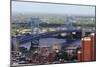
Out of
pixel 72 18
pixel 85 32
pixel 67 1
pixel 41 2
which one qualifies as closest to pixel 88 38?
pixel 85 32

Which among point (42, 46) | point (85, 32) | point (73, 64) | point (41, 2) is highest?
point (41, 2)

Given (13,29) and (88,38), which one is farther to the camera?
(88,38)

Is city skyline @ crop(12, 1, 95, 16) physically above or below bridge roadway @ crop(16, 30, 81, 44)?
above

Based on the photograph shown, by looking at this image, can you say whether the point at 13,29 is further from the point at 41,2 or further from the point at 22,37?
the point at 41,2

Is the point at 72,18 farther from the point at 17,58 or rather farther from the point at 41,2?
the point at 17,58

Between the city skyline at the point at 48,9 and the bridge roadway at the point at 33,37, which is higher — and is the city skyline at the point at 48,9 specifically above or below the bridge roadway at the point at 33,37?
above

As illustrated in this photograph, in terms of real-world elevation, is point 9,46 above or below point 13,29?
below

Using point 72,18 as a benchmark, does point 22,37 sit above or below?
below

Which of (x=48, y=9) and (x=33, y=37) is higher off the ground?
(x=48, y=9)

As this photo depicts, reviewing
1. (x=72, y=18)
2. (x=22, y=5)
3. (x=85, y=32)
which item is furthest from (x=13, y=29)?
(x=85, y=32)
